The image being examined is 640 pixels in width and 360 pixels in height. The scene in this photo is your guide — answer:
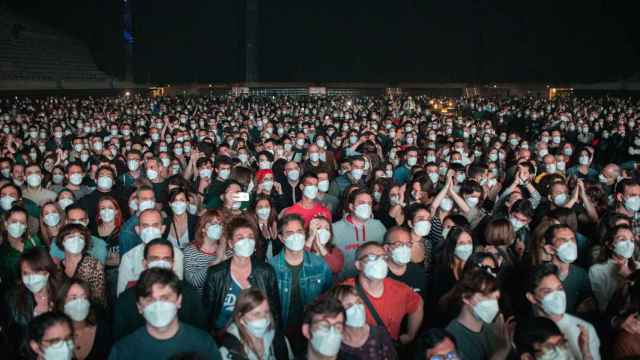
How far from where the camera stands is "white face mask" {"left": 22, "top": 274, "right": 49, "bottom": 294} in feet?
12.3

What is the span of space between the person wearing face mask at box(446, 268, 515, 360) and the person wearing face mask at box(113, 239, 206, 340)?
5.31 feet

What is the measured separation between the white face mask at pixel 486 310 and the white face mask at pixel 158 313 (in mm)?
1786

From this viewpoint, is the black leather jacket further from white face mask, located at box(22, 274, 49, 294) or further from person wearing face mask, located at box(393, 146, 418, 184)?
person wearing face mask, located at box(393, 146, 418, 184)

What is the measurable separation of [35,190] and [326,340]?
17.4 feet

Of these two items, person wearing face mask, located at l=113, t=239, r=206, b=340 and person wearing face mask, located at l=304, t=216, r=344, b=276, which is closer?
person wearing face mask, located at l=113, t=239, r=206, b=340

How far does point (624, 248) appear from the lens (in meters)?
4.25

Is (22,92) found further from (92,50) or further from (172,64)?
(172,64)

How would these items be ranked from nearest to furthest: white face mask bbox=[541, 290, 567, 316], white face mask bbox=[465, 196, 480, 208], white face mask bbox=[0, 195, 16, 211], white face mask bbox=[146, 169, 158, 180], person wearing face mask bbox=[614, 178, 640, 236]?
white face mask bbox=[541, 290, 567, 316]
person wearing face mask bbox=[614, 178, 640, 236]
white face mask bbox=[0, 195, 16, 211]
white face mask bbox=[465, 196, 480, 208]
white face mask bbox=[146, 169, 158, 180]

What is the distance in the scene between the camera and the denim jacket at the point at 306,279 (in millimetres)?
4078

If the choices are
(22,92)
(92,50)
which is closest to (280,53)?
(92,50)

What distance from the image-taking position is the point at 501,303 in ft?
13.1

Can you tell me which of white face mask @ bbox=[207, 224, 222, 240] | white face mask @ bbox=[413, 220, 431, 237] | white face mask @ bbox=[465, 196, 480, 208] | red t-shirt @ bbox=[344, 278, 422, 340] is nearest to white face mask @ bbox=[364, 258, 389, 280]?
red t-shirt @ bbox=[344, 278, 422, 340]

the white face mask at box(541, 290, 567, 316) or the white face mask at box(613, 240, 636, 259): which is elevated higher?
the white face mask at box(613, 240, 636, 259)

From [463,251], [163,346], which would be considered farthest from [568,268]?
[163,346]
